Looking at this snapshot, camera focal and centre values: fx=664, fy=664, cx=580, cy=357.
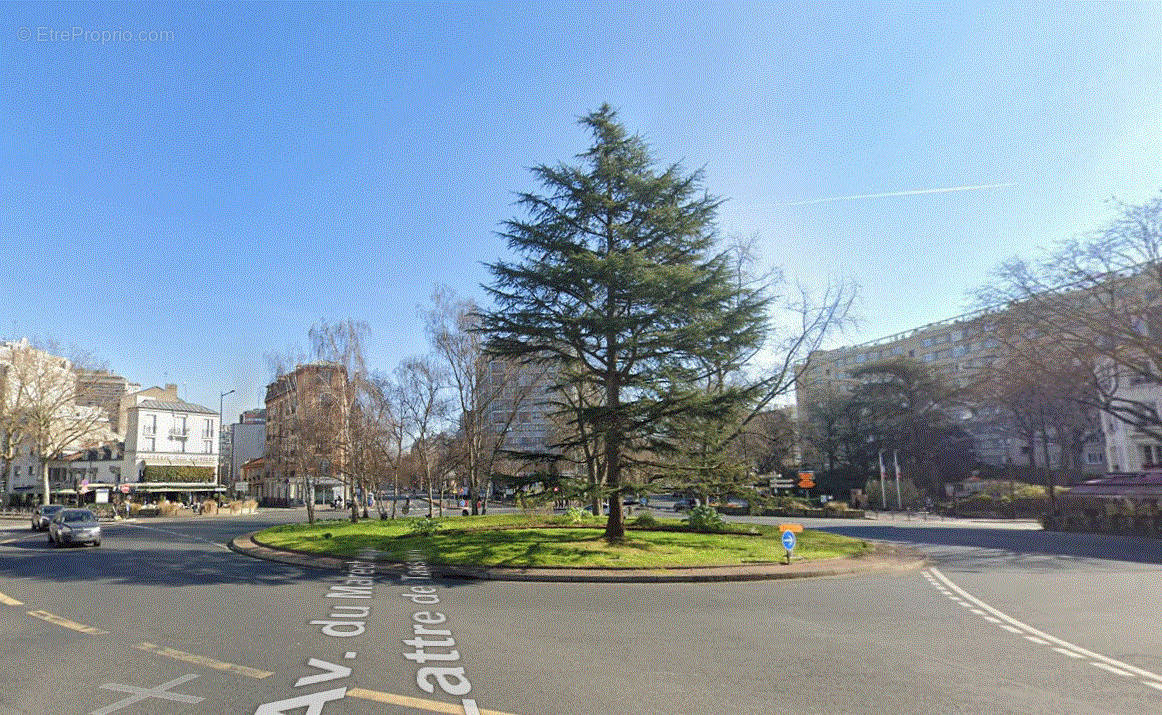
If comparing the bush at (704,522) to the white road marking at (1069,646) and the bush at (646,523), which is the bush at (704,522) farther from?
the white road marking at (1069,646)

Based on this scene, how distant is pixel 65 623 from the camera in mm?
9680

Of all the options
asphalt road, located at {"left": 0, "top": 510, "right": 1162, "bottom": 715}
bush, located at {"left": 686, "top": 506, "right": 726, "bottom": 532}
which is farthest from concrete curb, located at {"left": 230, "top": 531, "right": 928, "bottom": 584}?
bush, located at {"left": 686, "top": 506, "right": 726, "bottom": 532}

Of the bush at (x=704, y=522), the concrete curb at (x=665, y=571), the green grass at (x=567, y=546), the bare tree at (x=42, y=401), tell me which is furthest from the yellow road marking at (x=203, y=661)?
the bare tree at (x=42, y=401)

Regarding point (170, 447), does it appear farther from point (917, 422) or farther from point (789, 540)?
point (917, 422)

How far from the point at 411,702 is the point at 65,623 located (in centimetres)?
705

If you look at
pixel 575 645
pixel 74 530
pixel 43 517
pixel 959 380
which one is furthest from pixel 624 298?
pixel 959 380

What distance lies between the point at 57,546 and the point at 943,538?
3384 cm

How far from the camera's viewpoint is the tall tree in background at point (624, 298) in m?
19.0

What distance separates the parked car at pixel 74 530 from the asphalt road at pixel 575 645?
1028cm

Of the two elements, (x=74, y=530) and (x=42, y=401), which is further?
(x=42, y=401)

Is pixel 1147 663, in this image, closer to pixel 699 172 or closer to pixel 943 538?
pixel 699 172

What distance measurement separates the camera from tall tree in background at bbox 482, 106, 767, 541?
1902 cm

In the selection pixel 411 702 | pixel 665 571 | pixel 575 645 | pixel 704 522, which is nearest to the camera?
pixel 411 702

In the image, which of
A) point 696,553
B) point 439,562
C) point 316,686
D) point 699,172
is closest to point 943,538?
point 696,553
